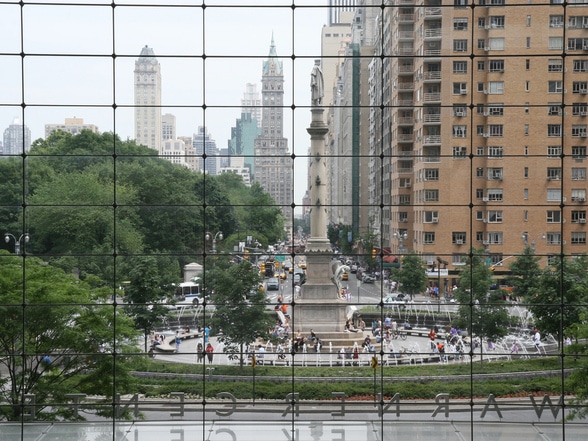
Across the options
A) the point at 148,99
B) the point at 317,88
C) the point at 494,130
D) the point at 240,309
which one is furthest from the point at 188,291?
the point at 148,99

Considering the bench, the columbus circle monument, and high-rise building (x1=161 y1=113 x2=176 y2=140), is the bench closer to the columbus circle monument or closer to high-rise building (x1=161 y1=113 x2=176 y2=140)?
the columbus circle monument

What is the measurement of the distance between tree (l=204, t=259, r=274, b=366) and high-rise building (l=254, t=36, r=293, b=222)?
60.8 inches

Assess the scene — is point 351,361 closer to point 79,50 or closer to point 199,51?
point 199,51

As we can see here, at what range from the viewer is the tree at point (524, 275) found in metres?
14.0

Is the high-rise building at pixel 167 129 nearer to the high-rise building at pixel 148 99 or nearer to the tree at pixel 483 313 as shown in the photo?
the high-rise building at pixel 148 99

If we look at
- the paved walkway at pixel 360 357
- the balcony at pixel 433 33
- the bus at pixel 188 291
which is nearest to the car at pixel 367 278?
the paved walkway at pixel 360 357

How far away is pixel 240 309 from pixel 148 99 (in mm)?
13995

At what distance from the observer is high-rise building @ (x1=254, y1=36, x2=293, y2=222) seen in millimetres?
13750

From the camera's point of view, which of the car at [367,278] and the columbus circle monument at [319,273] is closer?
the columbus circle monument at [319,273]

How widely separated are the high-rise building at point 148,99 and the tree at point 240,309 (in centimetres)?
952

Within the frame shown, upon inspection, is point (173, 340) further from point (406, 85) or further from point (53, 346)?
point (406, 85)

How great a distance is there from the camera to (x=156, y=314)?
12789mm

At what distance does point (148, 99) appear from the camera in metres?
24.9

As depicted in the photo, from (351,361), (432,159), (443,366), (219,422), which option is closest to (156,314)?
(351,361)
